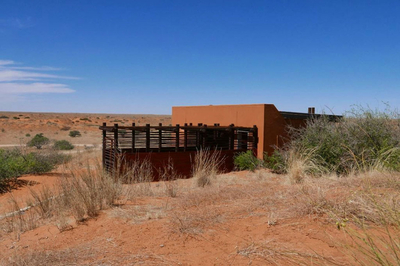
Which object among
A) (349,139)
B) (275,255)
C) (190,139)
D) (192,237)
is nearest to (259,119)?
(190,139)

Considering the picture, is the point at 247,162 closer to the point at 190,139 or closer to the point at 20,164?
the point at 190,139

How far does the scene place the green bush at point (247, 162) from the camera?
43.7 feet

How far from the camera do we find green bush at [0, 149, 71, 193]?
1087cm

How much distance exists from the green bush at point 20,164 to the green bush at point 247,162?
6.59m

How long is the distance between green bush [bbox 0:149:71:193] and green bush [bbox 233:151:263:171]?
6586mm

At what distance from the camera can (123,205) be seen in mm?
5438

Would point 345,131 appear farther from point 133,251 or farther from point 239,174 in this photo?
point 133,251

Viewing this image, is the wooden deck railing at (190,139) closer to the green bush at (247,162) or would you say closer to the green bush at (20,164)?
the green bush at (247,162)

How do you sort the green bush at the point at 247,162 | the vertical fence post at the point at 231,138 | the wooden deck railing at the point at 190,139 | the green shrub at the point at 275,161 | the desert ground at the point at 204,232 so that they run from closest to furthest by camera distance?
the desert ground at the point at 204,232
the green shrub at the point at 275,161
the wooden deck railing at the point at 190,139
the green bush at the point at 247,162
the vertical fence post at the point at 231,138

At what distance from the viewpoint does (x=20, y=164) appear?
12.0m

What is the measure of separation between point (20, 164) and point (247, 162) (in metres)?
8.49

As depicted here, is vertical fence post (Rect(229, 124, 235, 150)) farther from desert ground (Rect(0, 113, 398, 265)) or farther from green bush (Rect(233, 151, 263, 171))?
desert ground (Rect(0, 113, 398, 265))

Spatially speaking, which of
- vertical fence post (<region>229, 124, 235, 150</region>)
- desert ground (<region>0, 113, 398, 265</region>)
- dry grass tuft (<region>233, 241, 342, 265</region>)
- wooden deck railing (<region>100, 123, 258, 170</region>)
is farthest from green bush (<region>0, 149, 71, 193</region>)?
dry grass tuft (<region>233, 241, 342, 265</region>)

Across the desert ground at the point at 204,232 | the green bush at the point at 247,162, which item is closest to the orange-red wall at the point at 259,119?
the green bush at the point at 247,162
